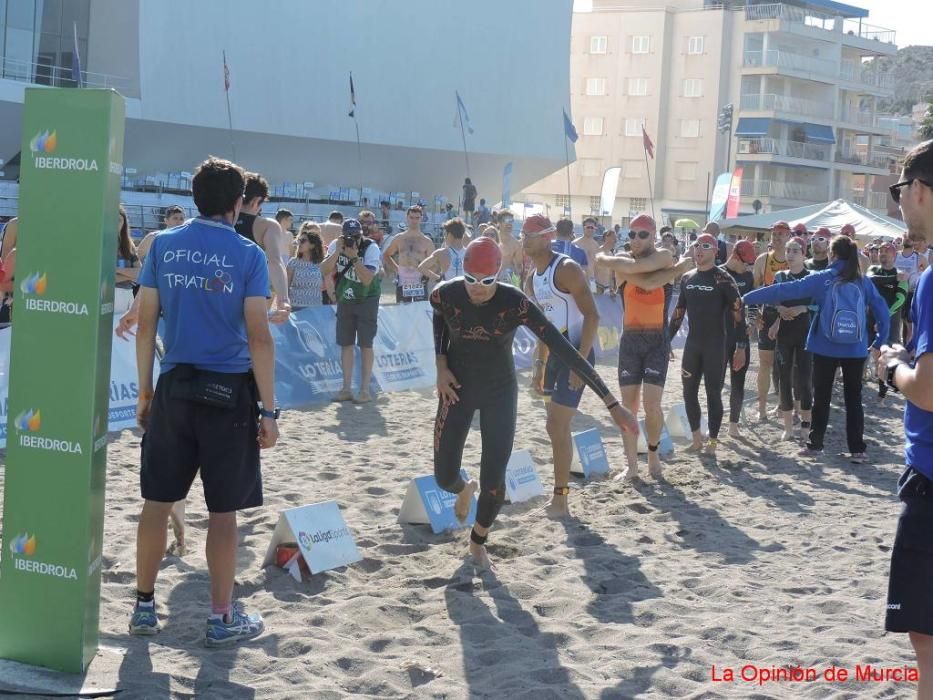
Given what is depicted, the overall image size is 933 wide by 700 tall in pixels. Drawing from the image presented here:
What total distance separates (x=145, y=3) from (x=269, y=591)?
30061mm

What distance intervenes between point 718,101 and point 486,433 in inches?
2383

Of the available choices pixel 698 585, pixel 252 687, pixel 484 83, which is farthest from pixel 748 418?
pixel 484 83

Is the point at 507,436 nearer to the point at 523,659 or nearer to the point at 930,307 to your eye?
the point at 523,659

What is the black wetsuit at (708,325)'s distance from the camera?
8672mm

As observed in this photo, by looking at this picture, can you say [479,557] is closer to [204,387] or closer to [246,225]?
[204,387]

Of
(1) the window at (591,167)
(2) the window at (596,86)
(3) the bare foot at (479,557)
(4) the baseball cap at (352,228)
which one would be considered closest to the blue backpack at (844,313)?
(3) the bare foot at (479,557)

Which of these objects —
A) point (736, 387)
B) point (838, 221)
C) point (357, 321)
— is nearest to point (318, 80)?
point (838, 221)

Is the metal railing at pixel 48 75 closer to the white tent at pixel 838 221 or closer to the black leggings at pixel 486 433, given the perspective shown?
the white tent at pixel 838 221

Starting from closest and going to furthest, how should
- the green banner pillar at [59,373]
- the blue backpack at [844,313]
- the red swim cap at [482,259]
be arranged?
1. the green banner pillar at [59,373]
2. the red swim cap at [482,259]
3. the blue backpack at [844,313]

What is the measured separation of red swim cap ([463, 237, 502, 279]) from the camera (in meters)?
5.21

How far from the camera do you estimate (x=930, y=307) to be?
2838 millimetres

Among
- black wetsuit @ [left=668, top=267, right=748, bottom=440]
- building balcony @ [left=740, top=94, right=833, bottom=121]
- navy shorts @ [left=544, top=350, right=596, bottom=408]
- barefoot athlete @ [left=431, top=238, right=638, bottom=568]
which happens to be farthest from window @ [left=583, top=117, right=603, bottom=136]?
barefoot athlete @ [left=431, top=238, right=638, bottom=568]

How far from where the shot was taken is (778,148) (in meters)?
60.2

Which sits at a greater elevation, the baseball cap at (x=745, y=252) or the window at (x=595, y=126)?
the window at (x=595, y=126)
